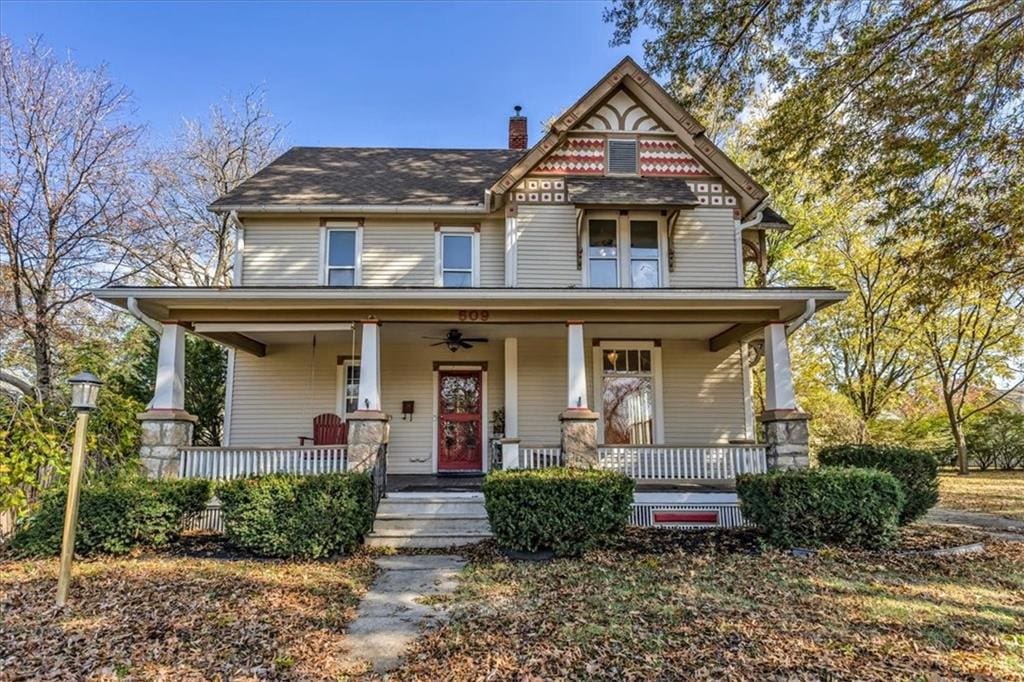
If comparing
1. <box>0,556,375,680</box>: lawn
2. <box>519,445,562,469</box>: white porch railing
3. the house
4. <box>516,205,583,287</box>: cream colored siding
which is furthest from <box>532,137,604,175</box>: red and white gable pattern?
<box>0,556,375,680</box>: lawn

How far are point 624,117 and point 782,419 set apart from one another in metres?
6.60

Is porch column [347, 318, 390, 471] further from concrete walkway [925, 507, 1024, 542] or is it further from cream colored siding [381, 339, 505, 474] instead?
concrete walkway [925, 507, 1024, 542]

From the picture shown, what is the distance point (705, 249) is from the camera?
37.0 feet

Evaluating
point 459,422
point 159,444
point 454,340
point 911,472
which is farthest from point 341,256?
point 911,472

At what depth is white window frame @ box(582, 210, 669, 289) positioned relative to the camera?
1101 centimetres

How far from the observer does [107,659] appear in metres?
3.96

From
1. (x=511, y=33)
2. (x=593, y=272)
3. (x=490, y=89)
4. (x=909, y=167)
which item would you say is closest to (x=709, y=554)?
(x=593, y=272)

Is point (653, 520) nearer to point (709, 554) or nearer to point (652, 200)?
point (709, 554)

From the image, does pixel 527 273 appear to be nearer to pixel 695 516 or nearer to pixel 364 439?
pixel 364 439

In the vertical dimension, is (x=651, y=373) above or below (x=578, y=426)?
above

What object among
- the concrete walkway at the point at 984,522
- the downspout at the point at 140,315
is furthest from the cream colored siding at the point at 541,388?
the concrete walkway at the point at 984,522

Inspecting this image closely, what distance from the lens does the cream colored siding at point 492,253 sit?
11.4 meters

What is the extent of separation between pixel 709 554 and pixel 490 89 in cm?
1494

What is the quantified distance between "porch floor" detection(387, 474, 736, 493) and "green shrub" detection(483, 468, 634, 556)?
6.64 feet
